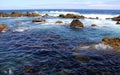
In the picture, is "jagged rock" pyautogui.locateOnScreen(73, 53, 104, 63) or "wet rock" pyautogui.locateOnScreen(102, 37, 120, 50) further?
"wet rock" pyautogui.locateOnScreen(102, 37, 120, 50)

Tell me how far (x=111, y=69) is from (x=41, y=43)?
38.3 feet

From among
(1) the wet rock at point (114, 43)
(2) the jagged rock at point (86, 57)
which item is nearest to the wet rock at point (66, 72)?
(2) the jagged rock at point (86, 57)

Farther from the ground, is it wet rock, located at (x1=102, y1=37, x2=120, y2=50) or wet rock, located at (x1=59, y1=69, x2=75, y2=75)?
wet rock, located at (x1=102, y1=37, x2=120, y2=50)

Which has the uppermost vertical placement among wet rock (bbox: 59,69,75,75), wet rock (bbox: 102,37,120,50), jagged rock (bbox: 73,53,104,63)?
wet rock (bbox: 102,37,120,50)

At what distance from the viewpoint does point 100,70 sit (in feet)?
53.4

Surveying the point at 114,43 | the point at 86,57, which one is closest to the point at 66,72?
the point at 86,57

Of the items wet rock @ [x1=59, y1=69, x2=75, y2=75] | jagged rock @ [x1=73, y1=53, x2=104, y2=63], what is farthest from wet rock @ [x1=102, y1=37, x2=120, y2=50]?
wet rock @ [x1=59, y1=69, x2=75, y2=75]


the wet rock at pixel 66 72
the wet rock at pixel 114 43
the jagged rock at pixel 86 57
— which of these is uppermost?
the wet rock at pixel 114 43

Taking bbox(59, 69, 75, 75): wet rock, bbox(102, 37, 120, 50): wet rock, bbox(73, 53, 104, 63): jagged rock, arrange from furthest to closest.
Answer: bbox(102, 37, 120, 50): wet rock → bbox(73, 53, 104, 63): jagged rock → bbox(59, 69, 75, 75): wet rock

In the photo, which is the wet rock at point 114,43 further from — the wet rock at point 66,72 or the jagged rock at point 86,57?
the wet rock at point 66,72

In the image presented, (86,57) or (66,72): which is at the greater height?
(86,57)

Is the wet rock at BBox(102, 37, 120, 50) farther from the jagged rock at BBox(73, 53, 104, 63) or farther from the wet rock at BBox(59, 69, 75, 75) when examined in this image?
the wet rock at BBox(59, 69, 75, 75)

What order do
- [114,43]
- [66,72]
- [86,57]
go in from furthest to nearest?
[114,43], [86,57], [66,72]

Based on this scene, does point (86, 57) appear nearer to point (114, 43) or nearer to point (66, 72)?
point (66, 72)
